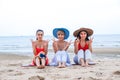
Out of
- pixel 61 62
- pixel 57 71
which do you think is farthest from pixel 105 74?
pixel 61 62

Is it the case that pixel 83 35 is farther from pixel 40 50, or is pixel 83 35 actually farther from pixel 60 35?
pixel 40 50

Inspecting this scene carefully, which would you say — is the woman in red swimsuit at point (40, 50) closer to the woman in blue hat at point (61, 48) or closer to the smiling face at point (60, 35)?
the woman in blue hat at point (61, 48)

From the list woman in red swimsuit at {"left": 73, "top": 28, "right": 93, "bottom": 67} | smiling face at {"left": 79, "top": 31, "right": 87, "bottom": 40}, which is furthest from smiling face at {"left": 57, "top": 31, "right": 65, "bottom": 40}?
smiling face at {"left": 79, "top": 31, "right": 87, "bottom": 40}

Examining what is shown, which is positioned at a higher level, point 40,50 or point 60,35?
point 60,35

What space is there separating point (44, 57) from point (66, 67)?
67cm

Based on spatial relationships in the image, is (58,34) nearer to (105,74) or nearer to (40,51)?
(40,51)

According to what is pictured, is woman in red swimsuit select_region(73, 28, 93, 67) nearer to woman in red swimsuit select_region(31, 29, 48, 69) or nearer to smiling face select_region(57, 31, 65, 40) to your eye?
smiling face select_region(57, 31, 65, 40)

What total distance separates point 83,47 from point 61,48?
2.07ft

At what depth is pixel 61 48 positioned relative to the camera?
7.93 meters

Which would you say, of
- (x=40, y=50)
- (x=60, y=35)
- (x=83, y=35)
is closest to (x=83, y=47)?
(x=83, y=35)

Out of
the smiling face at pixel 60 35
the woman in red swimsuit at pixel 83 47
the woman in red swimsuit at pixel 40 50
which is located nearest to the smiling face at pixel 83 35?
the woman in red swimsuit at pixel 83 47

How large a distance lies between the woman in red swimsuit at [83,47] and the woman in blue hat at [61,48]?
291 mm

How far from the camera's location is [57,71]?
6762 millimetres

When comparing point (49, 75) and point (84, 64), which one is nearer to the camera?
point (49, 75)
